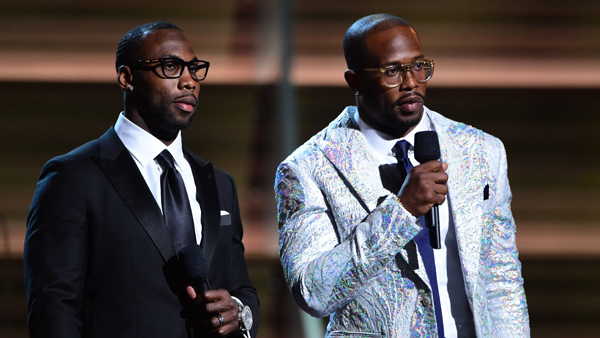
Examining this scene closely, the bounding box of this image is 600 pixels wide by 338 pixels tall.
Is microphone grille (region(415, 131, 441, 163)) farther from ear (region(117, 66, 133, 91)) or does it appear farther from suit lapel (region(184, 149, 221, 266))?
ear (region(117, 66, 133, 91))

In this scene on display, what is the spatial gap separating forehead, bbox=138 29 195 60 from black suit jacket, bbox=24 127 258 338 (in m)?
0.27

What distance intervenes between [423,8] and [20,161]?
77.8 inches

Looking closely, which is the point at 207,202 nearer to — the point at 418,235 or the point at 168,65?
the point at 168,65

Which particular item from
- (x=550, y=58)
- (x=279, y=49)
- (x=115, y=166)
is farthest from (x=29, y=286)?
(x=550, y=58)

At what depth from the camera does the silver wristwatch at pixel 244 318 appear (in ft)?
5.23

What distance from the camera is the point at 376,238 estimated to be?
158 centimetres

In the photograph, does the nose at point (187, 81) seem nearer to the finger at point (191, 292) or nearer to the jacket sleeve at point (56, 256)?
the jacket sleeve at point (56, 256)

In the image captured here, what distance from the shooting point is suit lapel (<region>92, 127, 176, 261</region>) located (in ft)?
5.11

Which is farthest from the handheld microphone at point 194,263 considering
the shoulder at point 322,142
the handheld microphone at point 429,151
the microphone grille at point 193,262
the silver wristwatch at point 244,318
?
the handheld microphone at point 429,151

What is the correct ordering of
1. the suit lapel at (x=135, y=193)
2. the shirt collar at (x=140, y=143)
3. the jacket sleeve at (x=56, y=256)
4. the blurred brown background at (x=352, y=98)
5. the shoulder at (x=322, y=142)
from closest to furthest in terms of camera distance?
the jacket sleeve at (x=56, y=256) < the suit lapel at (x=135, y=193) < the shirt collar at (x=140, y=143) < the shoulder at (x=322, y=142) < the blurred brown background at (x=352, y=98)

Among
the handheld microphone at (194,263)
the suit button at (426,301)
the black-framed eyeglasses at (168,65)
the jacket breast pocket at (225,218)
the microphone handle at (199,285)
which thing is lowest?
the suit button at (426,301)

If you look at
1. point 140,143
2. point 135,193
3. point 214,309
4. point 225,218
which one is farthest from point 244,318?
point 140,143

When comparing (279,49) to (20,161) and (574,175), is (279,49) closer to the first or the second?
(20,161)

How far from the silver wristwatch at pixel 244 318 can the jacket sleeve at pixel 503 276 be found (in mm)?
589
